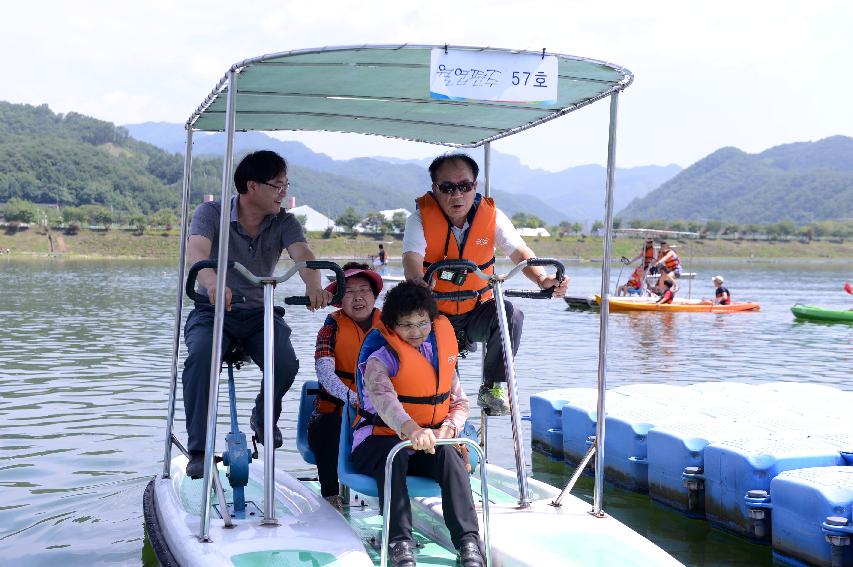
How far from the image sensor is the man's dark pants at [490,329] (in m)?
6.23

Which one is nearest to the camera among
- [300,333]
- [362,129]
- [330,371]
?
[330,371]

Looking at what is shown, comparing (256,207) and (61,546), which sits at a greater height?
(256,207)

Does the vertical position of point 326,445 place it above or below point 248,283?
below

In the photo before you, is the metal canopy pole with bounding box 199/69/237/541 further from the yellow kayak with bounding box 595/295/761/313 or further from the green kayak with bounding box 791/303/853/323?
the green kayak with bounding box 791/303/853/323

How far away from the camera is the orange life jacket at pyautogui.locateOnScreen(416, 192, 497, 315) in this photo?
620cm

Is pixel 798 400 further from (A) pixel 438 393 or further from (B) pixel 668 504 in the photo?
(A) pixel 438 393

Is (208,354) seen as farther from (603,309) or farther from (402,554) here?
(603,309)

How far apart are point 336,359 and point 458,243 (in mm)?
1035

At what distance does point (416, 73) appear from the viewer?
552 cm

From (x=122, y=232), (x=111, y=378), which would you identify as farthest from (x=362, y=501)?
(x=122, y=232)

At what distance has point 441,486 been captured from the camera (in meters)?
5.02

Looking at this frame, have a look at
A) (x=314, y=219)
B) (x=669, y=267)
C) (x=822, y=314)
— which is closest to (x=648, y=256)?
(x=669, y=267)

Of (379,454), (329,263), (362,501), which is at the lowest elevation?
(362,501)

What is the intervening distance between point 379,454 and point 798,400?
19.8ft
